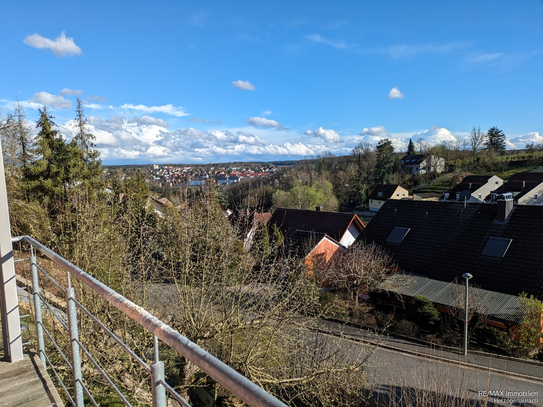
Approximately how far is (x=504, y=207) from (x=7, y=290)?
21696 mm

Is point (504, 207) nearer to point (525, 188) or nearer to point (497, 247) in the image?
point (497, 247)

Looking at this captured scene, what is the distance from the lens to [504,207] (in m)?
19.2

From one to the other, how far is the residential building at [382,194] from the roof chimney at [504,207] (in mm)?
31376

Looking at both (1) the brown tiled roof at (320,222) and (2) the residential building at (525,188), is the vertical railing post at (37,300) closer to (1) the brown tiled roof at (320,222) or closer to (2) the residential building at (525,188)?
(1) the brown tiled roof at (320,222)

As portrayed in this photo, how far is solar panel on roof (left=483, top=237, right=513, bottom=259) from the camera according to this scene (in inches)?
714

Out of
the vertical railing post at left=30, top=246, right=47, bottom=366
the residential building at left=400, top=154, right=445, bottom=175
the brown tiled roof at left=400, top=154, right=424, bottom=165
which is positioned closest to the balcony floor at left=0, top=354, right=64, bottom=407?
the vertical railing post at left=30, top=246, right=47, bottom=366

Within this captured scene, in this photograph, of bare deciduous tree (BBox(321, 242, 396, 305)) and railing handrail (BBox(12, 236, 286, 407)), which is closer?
railing handrail (BBox(12, 236, 286, 407))

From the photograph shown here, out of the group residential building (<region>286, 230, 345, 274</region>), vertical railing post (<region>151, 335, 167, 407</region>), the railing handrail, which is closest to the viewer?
the railing handrail

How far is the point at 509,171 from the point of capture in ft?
192

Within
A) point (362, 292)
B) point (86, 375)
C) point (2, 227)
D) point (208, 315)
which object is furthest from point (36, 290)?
point (362, 292)

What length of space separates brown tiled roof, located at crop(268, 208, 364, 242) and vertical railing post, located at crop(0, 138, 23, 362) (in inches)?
900

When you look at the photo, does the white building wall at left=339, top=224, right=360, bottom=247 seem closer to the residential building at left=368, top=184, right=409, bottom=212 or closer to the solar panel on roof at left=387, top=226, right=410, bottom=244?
the solar panel on roof at left=387, top=226, right=410, bottom=244

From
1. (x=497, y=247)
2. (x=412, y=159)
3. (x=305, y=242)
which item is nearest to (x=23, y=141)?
(x=305, y=242)

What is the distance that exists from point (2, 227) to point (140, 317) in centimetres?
200
